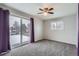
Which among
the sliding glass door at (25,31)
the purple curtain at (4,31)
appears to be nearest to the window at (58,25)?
the sliding glass door at (25,31)

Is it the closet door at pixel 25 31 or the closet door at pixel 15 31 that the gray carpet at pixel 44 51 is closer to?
the closet door at pixel 15 31

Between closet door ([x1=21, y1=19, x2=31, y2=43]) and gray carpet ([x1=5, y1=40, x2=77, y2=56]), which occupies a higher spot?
closet door ([x1=21, y1=19, x2=31, y2=43])

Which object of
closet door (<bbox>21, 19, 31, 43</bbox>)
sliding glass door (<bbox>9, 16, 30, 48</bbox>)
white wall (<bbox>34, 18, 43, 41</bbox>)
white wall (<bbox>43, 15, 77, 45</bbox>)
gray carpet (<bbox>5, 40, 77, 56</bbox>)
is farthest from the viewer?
white wall (<bbox>34, 18, 43, 41</bbox>)

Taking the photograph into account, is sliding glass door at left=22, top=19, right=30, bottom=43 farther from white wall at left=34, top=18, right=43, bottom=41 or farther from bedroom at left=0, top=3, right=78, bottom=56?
white wall at left=34, top=18, right=43, bottom=41

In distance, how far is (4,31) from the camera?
274cm

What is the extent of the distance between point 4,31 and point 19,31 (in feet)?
4.35

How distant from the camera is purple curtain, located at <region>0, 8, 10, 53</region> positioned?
262 centimetres

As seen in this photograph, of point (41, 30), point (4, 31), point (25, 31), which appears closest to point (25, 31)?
point (25, 31)

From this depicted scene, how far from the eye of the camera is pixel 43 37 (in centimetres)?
510

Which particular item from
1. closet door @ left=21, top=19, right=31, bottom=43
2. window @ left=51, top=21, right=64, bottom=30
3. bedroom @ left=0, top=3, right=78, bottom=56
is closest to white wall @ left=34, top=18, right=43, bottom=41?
bedroom @ left=0, top=3, right=78, bottom=56

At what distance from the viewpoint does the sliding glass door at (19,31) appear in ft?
12.0

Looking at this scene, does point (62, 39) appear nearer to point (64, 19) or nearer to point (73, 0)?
point (64, 19)

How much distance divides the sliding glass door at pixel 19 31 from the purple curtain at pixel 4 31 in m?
0.69

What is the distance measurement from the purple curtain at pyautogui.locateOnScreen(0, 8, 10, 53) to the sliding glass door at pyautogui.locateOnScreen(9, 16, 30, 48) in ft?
2.27
